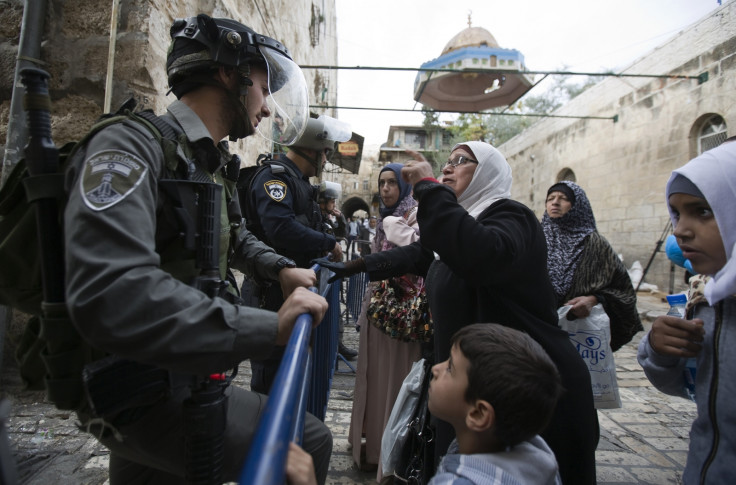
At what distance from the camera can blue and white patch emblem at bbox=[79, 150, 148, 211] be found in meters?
0.89

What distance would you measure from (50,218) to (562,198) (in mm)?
3266

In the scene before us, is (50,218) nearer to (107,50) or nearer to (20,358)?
(20,358)

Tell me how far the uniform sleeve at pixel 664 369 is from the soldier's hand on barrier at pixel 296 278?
52.2 inches

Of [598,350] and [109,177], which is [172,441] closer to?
[109,177]

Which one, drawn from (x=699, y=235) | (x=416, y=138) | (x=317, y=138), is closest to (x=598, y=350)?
(x=699, y=235)

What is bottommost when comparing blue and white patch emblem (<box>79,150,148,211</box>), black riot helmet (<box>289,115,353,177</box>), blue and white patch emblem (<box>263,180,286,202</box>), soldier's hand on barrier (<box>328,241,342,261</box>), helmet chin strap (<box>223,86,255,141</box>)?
soldier's hand on barrier (<box>328,241,342,261</box>)

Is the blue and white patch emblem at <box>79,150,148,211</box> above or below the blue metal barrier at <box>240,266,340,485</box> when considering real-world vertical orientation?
above

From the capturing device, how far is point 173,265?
46.8 inches

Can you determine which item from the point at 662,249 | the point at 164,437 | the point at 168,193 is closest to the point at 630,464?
the point at 164,437

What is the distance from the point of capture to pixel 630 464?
9.32ft

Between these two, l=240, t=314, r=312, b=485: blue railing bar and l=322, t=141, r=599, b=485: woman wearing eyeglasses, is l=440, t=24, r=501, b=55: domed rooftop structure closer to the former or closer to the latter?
l=322, t=141, r=599, b=485: woman wearing eyeglasses

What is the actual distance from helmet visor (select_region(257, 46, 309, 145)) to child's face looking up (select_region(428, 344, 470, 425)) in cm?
135

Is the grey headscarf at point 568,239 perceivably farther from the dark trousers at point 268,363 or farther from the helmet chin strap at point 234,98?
the helmet chin strap at point 234,98

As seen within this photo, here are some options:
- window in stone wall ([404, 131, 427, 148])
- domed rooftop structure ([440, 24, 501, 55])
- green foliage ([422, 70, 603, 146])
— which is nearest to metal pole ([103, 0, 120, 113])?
domed rooftop structure ([440, 24, 501, 55])
